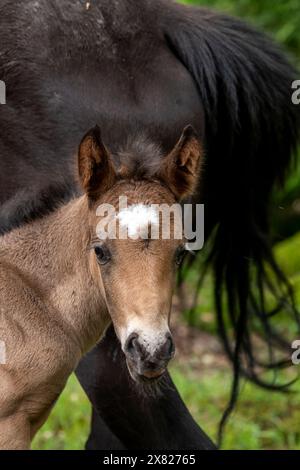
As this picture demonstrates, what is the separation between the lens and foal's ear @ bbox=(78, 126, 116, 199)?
3662 millimetres

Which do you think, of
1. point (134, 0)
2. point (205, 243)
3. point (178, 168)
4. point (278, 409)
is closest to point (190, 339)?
point (278, 409)

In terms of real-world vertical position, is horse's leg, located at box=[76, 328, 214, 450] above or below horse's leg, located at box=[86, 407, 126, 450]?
above

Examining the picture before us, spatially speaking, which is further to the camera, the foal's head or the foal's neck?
the foal's neck

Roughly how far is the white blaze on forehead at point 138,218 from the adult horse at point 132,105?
0.54 meters

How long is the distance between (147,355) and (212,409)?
339 centimetres

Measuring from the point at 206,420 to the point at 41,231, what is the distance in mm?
2847

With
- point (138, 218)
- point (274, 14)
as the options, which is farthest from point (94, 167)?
point (274, 14)

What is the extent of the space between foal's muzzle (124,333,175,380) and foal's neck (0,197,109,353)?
482 millimetres

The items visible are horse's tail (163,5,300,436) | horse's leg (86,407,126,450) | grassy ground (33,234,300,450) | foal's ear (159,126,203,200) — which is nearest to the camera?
foal's ear (159,126,203,200)

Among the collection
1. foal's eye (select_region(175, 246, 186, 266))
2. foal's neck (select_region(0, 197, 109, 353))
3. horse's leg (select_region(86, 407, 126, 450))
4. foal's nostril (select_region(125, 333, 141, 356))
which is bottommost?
horse's leg (select_region(86, 407, 126, 450))

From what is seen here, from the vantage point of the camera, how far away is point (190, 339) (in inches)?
325

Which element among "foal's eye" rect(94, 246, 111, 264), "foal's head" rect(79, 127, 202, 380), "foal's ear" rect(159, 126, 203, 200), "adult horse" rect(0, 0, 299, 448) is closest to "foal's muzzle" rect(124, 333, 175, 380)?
"foal's head" rect(79, 127, 202, 380)

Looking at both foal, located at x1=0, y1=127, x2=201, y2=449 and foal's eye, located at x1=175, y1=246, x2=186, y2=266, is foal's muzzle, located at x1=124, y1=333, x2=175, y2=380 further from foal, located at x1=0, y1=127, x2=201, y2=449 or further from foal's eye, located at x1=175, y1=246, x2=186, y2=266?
foal's eye, located at x1=175, y1=246, x2=186, y2=266

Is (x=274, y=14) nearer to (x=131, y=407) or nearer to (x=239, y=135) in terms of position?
(x=239, y=135)
